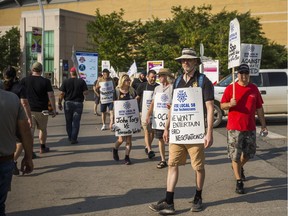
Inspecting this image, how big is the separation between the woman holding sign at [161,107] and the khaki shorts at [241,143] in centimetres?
179

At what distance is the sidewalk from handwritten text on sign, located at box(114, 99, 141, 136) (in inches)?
25.5

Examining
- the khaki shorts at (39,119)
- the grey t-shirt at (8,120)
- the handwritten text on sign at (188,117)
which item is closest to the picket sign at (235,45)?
the handwritten text on sign at (188,117)

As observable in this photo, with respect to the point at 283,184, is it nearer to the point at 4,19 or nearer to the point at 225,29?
the point at 225,29

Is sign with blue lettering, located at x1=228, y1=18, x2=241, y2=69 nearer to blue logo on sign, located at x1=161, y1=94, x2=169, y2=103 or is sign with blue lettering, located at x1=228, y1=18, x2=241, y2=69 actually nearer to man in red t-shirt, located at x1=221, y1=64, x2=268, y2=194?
man in red t-shirt, located at x1=221, y1=64, x2=268, y2=194

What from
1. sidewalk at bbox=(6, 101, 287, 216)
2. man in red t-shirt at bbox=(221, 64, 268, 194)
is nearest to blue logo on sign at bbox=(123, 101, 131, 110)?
sidewalk at bbox=(6, 101, 287, 216)

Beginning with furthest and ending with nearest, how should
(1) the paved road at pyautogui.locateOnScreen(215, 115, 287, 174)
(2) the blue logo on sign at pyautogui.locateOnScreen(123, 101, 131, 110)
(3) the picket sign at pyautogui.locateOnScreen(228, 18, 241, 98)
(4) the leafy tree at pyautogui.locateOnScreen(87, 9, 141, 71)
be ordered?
(4) the leafy tree at pyautogui.locateOnScreen(87, 9, 141, 71), (1) the paved road at pyautogui.locateOnScreen(215, 115, 287, 174), (2) the blue logo on sign at pyautogui.locateOnScreen(123, 101, 131, 110), (3) the picket sign at pyautogui.locateOnScreen(228, 18, 241, 98)

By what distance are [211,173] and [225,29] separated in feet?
110

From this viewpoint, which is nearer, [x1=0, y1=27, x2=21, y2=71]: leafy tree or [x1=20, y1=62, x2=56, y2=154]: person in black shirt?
[x1=20, y1=62, x2=56, y2=154]: person in black shirt

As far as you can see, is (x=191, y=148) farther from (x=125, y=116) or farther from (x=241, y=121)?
(x=125, y=116)

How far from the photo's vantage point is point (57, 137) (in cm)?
1101

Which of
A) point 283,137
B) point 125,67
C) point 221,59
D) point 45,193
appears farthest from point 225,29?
point 45,193

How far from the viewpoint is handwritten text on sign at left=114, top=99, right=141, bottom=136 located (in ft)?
25.5

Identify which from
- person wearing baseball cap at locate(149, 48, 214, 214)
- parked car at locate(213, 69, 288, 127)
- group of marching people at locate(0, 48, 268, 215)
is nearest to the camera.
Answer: group of marching people at locate(0, 48, 268, 215)

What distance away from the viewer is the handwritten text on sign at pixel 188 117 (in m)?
4.96
